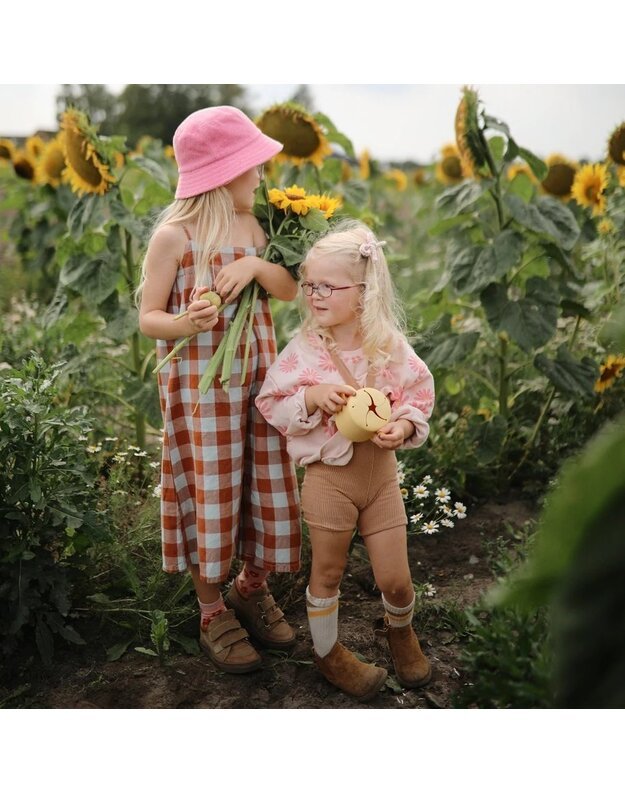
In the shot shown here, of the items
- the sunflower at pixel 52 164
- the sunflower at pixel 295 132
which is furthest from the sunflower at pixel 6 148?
the sunflower at pixel 295 132

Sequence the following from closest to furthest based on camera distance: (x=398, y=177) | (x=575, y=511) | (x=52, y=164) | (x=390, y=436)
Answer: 1. (x=575, y=511)
2. (x=390, y=436)
3. (x=52, y=164)
4. (x=398, y=177)

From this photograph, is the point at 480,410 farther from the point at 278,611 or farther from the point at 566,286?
the point at 278,611

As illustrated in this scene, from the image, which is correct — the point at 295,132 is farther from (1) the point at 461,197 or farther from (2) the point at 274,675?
(2) the point at 274,675

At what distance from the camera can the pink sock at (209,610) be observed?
2.09 metres

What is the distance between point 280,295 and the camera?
1958 millimetres

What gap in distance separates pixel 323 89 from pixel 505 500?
4.83 ft

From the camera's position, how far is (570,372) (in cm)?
266

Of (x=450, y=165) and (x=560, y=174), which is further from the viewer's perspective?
(x=450, y=165)

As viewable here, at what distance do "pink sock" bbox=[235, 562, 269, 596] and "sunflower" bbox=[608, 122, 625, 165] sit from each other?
5.73 ft

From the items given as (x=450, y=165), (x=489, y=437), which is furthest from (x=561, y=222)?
(x=450, y=165)

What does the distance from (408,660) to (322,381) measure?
27.8 inches

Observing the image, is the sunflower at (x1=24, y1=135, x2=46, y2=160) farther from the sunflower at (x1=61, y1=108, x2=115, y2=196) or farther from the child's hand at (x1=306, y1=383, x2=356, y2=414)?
the child's hand at (x1=306, y1=383, x2=356, y2=414)

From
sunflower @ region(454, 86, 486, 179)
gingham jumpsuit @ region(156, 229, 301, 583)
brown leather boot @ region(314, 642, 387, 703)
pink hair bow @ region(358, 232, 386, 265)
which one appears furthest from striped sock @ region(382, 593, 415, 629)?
sunflower @ region(454, 86, 486, 179)
